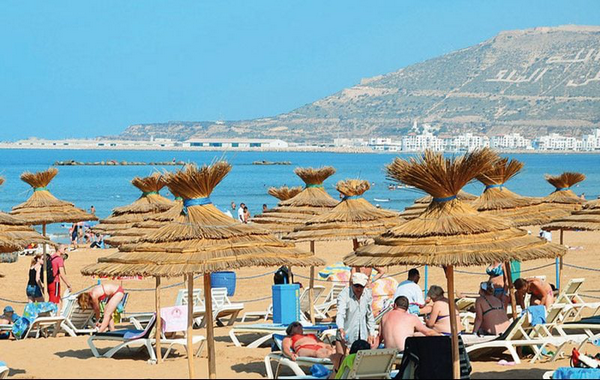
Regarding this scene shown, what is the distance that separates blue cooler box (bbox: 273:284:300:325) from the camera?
1039 centimetres

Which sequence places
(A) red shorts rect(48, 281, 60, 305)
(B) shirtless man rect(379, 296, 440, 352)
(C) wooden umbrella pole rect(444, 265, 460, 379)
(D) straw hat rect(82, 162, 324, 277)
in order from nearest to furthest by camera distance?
(C) wooden umbrella pole rect(444, 265, 460, 379) → (D) straw hat rect(82, 162, 324, 277) → (B) shirtless man rect(379, 296, 440, 352) → (A) red shorts rect(48, 281, 60, 305)

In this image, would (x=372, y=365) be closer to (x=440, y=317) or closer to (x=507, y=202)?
(x=440, y=317)

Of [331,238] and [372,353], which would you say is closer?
[372,353]

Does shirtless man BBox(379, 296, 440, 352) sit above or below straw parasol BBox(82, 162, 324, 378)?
below

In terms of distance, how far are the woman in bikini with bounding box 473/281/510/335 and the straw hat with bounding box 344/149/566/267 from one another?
1.97 metres

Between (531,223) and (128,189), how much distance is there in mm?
70121

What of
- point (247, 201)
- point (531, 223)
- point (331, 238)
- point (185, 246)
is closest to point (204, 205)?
point (185, 246)

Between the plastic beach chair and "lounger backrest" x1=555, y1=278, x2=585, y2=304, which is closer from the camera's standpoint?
the plastic beach chair

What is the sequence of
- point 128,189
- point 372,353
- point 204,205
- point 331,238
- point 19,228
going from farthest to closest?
point 128,189 < point 331,238 < point 19,228 < point 204,205 < point 372,353

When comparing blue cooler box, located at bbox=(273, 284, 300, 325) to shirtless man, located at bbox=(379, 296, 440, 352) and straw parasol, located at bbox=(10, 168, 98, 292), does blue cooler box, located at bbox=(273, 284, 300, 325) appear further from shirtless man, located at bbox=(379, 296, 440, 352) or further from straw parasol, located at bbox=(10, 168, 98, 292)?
straw parasol, located at bbox=(10, 168, 98, 292)

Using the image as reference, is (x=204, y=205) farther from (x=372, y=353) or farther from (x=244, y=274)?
(x=244, y=274)

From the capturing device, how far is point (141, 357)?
9.84 metres

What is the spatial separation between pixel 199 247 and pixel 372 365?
1.53 m

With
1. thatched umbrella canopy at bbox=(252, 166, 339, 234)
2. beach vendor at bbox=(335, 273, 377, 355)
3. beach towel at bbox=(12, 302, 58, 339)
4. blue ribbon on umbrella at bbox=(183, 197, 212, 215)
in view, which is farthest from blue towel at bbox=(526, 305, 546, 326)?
beach towel at bbox=(12, 302, 58, 339)
